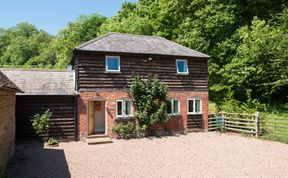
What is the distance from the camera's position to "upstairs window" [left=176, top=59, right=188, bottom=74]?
62.1 feet

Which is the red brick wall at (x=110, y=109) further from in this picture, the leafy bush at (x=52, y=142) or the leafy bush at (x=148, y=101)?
the leafy bush at (x=52, y=142)

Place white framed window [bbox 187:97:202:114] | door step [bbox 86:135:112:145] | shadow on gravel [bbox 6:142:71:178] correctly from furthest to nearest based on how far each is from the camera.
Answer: white framed window [bbox 187:97:202:114] → door step [bbox 86:135:112:145] → shadow on gravel [bbox 6:142:71:178]

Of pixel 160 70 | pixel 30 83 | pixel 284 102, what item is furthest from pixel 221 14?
pixel 30 83

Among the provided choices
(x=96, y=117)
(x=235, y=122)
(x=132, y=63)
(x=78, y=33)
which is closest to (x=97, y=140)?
(x=96, y=117)

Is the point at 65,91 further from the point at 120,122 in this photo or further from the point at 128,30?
the point at 128,30

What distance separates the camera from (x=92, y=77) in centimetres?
1645

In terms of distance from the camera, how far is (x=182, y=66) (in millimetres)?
19078

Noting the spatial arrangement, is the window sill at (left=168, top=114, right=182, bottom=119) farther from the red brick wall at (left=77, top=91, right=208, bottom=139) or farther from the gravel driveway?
the gravel driveway

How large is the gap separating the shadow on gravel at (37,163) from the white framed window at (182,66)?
987 centimetres

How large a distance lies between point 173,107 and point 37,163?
10.4 metres

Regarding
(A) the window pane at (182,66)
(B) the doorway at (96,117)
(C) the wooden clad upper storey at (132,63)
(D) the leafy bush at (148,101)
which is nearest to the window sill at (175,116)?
(D) the leafy bush at (148,101)

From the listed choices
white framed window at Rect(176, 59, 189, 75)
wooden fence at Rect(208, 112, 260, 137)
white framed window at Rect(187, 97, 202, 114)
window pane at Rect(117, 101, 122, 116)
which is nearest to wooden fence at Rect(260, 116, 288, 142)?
wooden fence at Rect(208, 112, 260, 137)

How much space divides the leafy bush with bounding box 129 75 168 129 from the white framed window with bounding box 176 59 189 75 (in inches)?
88.4

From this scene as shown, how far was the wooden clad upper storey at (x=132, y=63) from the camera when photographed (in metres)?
16.4
